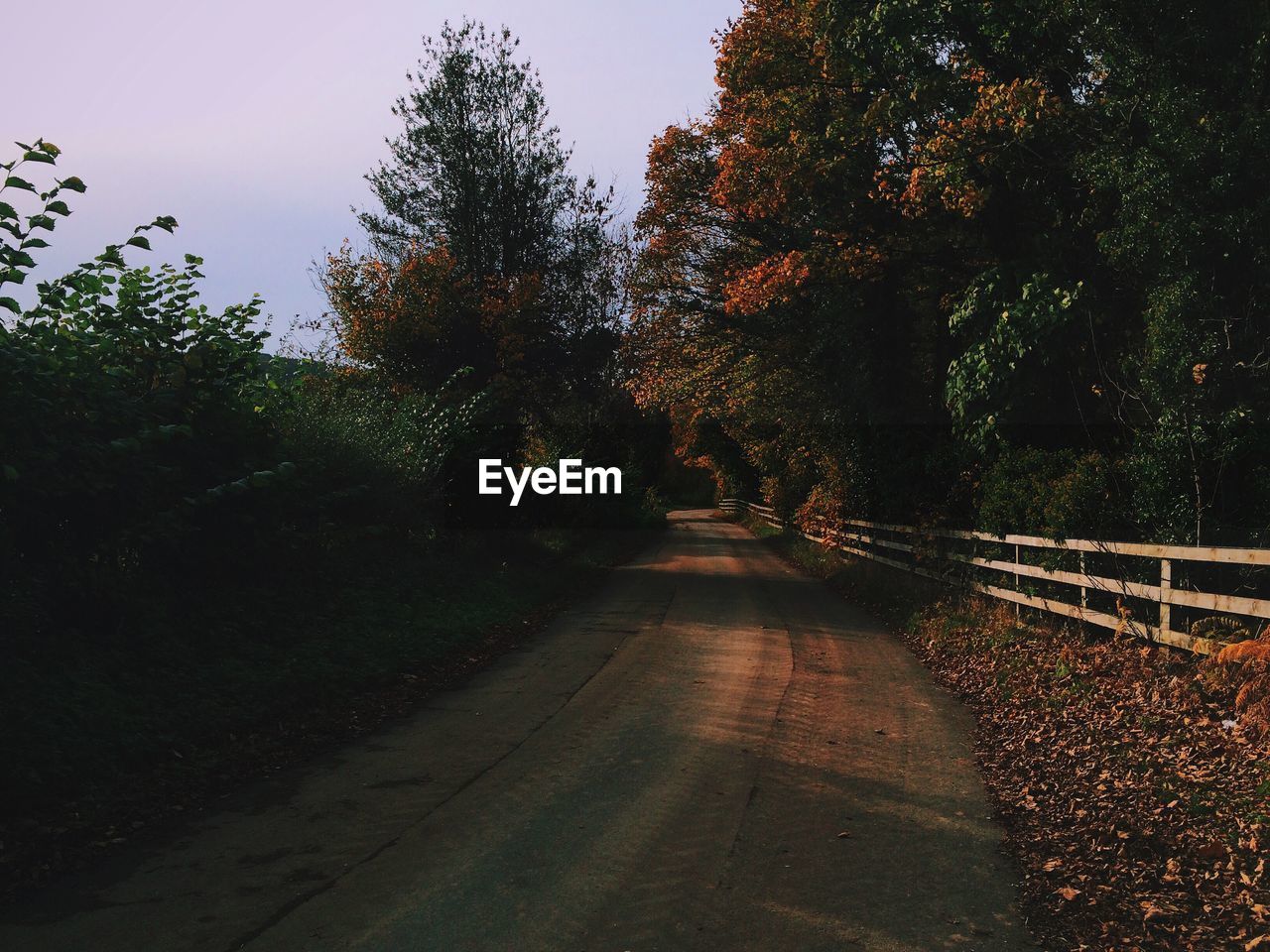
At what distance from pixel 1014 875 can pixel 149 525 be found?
7184 mm

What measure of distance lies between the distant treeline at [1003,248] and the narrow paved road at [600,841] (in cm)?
443

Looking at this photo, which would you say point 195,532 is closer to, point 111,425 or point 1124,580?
point 111,425

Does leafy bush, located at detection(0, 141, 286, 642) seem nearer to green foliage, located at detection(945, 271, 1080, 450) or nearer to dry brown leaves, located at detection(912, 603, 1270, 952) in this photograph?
dry brown leaves, located at detection(912, 603, 1270, 952)

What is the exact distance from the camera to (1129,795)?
6.39 m

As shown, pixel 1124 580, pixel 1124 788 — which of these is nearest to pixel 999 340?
pixel 1124 580

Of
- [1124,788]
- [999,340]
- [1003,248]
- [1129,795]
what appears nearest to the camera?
[1129,795]

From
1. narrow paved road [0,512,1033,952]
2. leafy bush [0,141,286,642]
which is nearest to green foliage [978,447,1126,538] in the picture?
narrow paved road [0,512,1033,952]

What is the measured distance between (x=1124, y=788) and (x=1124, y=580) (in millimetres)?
4049

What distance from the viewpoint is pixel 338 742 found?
834cm

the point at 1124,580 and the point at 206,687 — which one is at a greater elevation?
the point at 1124,580

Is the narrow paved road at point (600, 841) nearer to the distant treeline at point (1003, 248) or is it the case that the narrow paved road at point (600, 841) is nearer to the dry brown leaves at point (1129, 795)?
the dry brown leaves at point (1129, 795)

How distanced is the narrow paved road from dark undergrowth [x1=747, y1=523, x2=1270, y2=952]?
30 cm

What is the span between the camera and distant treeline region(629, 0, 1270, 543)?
10.7m

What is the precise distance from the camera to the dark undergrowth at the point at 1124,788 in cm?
475
